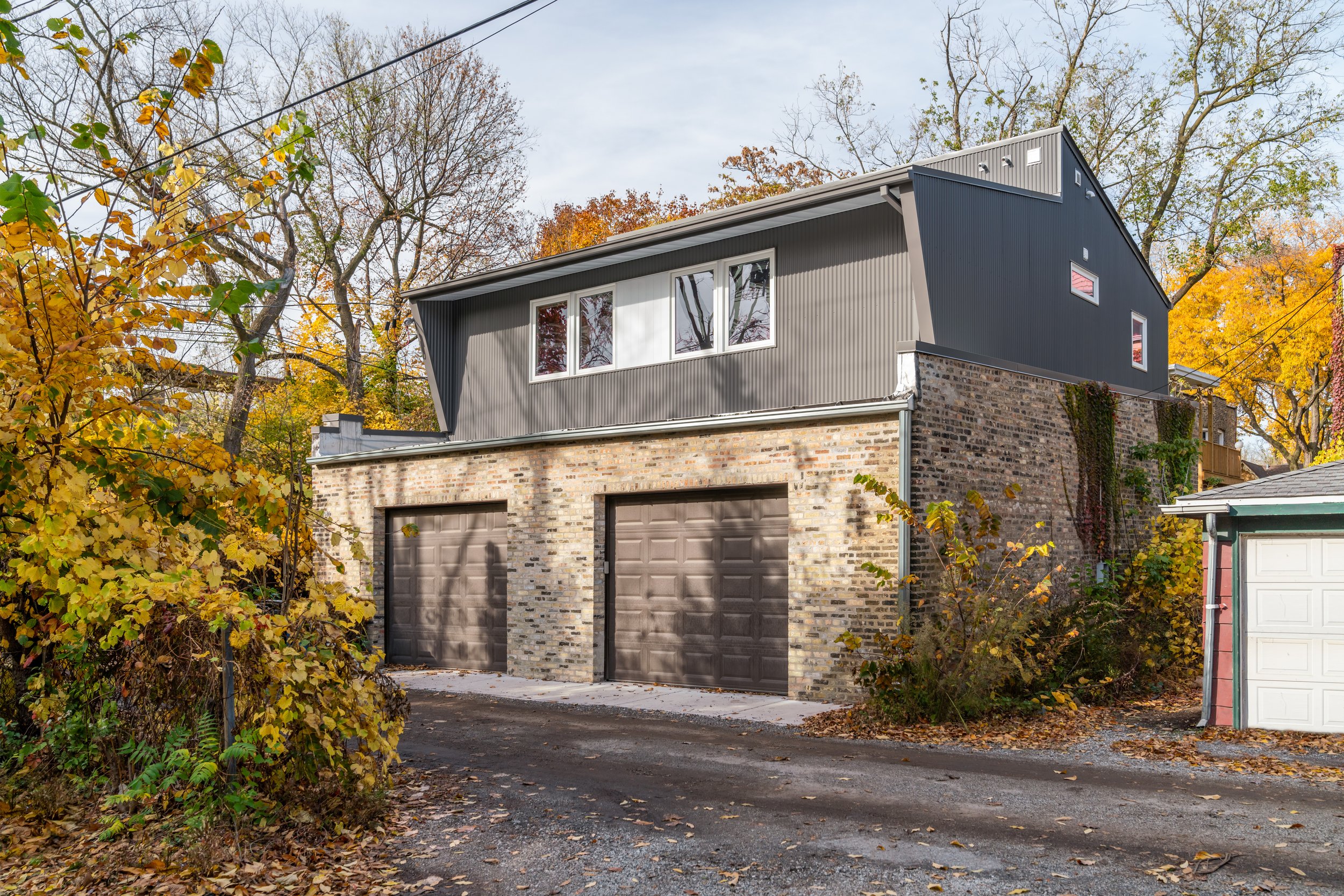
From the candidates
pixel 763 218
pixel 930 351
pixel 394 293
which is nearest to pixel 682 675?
pixel 930 351

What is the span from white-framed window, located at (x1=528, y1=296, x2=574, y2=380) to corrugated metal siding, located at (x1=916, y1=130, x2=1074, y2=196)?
674 centimetres

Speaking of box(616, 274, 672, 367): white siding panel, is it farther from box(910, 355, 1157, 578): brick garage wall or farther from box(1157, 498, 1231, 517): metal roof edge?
box(1157, 498, 1231, 517): metal roof edge

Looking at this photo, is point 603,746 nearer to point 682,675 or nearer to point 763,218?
point 682,675

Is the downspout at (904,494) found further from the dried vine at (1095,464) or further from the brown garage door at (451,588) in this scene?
the brown garage door at (451,588)

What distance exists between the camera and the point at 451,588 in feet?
57.1

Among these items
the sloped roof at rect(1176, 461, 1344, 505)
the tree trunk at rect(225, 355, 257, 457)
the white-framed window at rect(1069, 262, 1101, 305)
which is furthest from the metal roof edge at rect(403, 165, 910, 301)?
the tree trunk at rect(225, 355, 257, 457)

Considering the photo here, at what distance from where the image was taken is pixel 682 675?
14.3m

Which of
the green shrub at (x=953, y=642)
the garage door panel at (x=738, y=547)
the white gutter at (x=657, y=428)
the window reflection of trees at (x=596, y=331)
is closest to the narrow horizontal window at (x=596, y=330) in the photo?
the window reflection of trees at (x=596, y=331)

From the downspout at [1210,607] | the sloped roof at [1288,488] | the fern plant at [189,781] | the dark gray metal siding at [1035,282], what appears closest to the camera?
the fern plant at [189,781]

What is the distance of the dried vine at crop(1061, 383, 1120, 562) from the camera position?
15977 millimetres

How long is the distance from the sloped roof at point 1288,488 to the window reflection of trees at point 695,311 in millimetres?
6968

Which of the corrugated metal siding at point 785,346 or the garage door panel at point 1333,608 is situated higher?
the corrugated metal siding at point 785,346

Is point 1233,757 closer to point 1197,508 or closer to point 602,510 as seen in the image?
point 1197,508

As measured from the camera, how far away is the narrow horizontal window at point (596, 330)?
17438 millimetres
